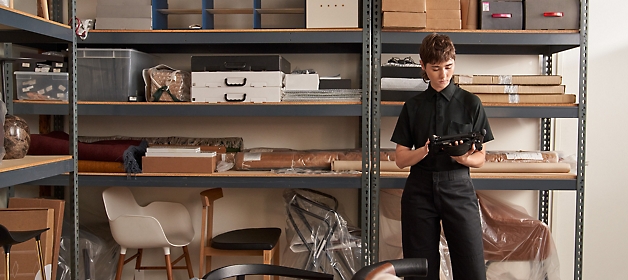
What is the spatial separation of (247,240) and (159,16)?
1.38m

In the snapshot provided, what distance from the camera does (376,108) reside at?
2.98 m

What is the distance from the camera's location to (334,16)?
2959mm

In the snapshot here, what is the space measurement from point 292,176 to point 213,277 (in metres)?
1.31

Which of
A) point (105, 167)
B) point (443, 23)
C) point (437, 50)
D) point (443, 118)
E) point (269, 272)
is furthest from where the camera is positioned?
point (105, 167)

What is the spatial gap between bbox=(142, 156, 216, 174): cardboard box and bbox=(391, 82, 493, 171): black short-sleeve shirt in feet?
3.80

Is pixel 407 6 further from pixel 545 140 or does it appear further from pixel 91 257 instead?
pixel 91 257

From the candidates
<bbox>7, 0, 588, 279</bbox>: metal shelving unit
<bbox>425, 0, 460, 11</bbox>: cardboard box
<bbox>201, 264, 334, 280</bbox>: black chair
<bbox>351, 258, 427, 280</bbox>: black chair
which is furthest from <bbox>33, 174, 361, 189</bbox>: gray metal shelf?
<bbox>351, 258, 427, 280</bbox>: black chair

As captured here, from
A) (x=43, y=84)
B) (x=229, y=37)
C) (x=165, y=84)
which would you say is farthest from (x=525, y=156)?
(x=43, y=84)

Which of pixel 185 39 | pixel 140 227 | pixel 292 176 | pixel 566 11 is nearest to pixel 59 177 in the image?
pixel 140 227

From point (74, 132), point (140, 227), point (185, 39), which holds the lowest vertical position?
point (140, 227)

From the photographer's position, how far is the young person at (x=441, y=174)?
91.2 inches

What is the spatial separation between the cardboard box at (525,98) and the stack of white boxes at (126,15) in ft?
6.10

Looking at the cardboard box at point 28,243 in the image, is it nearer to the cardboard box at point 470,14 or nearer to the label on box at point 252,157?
the label on box at point 252,157

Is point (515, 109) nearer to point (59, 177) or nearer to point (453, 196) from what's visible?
point (453, 196)
